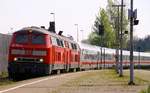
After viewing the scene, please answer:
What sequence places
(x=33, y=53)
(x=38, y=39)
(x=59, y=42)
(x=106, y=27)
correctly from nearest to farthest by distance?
(x=33, y=53)
(x=38, y=39)
(x=59, y=42)
(x=106, y=27)

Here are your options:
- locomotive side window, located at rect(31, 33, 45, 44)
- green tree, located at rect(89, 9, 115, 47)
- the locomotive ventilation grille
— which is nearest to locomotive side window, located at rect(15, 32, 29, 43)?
locomotive side window, located at rect(31, 33, 45, 44)

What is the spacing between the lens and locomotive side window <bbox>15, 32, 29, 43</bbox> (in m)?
38.8

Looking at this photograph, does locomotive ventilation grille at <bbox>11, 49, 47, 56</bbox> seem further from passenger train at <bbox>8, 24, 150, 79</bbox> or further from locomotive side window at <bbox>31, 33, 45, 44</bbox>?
locomotive side window at <bbox>31, 33, 45, 44</bbox>

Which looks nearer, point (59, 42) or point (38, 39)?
point (38, 39)

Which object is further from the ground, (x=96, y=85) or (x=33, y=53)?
(x=33, y=53)

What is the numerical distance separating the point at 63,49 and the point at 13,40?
7.73 m

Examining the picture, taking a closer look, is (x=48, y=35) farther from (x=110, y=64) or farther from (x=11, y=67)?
(x=110, y=64)

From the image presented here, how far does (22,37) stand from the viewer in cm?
3916

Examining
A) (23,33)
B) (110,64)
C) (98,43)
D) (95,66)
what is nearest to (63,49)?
(23,33)

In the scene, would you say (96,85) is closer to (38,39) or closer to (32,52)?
(32,52)

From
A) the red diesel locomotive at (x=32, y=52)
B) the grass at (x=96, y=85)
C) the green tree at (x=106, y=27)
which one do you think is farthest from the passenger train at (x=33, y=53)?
the green tree at (x=106, y=27)

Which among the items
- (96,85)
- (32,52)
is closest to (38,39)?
(32,52)

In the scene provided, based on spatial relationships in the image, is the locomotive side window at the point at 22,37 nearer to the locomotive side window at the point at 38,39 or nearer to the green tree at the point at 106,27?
the locomotive side window at the point at 38,39

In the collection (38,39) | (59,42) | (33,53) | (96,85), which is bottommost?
(96,85)
